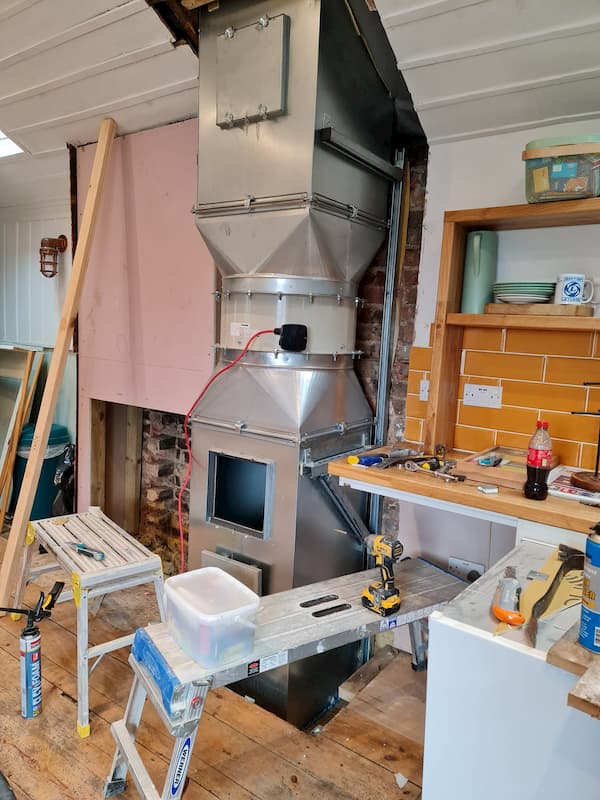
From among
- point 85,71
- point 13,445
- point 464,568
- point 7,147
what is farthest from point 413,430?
point 7,147

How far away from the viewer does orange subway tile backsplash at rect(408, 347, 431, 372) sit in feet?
7.30

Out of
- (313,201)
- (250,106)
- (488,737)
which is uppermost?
(250,106)

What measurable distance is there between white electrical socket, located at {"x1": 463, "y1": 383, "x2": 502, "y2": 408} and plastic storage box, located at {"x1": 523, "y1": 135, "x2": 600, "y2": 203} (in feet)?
2.25

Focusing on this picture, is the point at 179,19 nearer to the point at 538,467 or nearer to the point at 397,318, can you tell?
the point at 397,318

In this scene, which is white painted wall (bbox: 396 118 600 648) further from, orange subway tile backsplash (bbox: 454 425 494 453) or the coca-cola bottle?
the coca-cola bottle

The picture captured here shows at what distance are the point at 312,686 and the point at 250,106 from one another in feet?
7.16

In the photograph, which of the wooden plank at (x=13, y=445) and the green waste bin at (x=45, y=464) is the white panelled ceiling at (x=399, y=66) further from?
the green waste bin at (x=45, y=464)

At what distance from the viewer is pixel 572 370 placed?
1903 millimetres

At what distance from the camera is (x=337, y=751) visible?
1.82m

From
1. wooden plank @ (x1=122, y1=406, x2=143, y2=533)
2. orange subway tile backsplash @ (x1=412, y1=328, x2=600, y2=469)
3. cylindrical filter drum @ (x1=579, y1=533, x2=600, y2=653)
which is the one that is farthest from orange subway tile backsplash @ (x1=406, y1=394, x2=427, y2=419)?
wooden plank @ (x1=122, y1=406, x2=143, y2=533)

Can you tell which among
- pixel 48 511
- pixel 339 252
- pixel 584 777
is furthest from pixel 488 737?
pixel 48 511

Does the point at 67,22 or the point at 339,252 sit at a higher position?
the point at 67,22

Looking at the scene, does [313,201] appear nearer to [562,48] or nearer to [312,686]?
[562,48]

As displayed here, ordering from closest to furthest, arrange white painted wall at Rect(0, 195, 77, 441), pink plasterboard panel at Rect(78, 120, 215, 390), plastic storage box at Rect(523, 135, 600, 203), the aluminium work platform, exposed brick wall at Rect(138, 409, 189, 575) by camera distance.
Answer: the aluminium work platform, plastic storage box at Rect(523, 135, 600, 203), pink plasterboard panel at Rect(78, 120, 215, 390), exposed brick wall at Rect(138, 409, 189, 575), white painted wall at Rect(0, 195, 77, 441)
